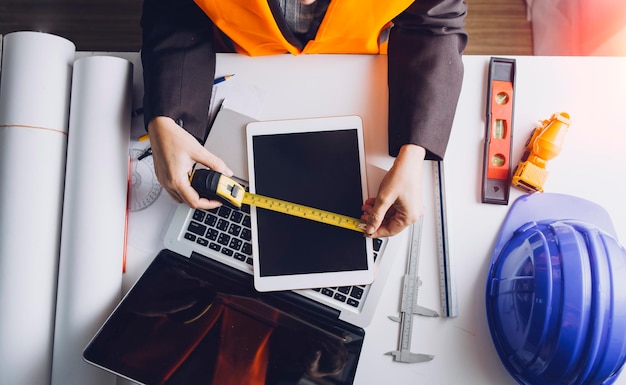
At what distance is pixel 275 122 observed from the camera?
0.74 m

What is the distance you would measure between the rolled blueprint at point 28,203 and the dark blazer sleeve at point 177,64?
149mm

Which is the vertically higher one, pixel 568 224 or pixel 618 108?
pixel 618 108

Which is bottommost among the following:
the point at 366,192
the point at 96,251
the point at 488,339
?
the point at 488,339

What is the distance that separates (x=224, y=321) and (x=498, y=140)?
54 cm

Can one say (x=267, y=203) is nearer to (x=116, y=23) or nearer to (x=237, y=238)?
(x=237, y=238)

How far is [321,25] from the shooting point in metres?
0.69

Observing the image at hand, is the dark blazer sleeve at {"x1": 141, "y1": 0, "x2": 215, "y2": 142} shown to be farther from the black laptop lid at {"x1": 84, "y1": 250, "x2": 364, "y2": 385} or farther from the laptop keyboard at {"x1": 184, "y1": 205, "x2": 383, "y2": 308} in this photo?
the black laptop lid at {"x1": 84, "y1": 250, "x2": 364, "y2": 385}

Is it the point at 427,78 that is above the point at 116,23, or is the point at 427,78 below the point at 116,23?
below

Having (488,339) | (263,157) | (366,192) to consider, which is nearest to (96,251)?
(263,157)

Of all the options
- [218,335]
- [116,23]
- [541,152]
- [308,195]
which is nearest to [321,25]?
[308,195]

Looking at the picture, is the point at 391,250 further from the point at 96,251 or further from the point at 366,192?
the point at 96,251

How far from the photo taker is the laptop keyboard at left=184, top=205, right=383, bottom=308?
2.35ft

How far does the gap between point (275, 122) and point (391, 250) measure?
29cm

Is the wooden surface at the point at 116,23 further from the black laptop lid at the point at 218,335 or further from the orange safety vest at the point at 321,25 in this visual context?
the black laptop lid at the point at 218,335
